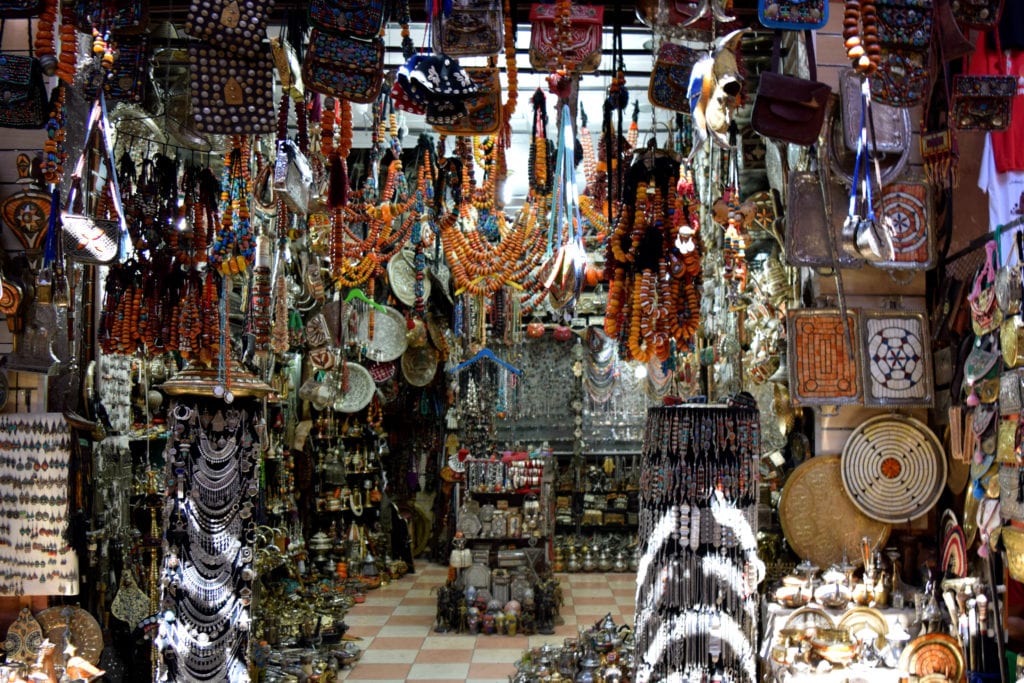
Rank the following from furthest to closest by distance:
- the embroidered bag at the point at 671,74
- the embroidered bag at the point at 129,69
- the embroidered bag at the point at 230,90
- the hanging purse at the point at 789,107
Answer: the embroidered bag at the point at 129,69
the embroidered bag at the point at 671,74
the embroidered bag at the point at 230,90
the hanging purse at the point at 789,107

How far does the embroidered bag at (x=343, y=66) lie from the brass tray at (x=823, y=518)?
248 centimetres

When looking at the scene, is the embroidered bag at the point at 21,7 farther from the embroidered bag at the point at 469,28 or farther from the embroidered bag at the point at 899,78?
the embroidered bag at the point at 899,78

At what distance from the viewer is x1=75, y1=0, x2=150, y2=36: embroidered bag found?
3225 millimetres

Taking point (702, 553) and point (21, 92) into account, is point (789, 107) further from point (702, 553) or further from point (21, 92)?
point (21, 92)

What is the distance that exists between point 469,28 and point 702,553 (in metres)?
2.38

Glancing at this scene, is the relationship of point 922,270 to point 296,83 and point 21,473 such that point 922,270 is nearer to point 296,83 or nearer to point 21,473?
point 296,83

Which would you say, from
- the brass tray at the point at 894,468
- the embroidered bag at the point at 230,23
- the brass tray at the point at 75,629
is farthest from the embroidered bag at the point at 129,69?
the brass tray at the point at 894,468

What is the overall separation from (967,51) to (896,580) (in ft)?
7.04

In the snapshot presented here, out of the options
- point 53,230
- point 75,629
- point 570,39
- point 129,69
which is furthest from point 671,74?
point 75,629

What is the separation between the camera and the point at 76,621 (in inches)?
157

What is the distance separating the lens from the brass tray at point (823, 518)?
155 inches

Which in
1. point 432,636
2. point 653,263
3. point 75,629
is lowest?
point 432,636

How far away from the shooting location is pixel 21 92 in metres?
3.57

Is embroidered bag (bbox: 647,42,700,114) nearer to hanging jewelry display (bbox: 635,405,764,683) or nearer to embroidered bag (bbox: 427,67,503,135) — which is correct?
embroidered bag (bbox: 427,67,503,135)
